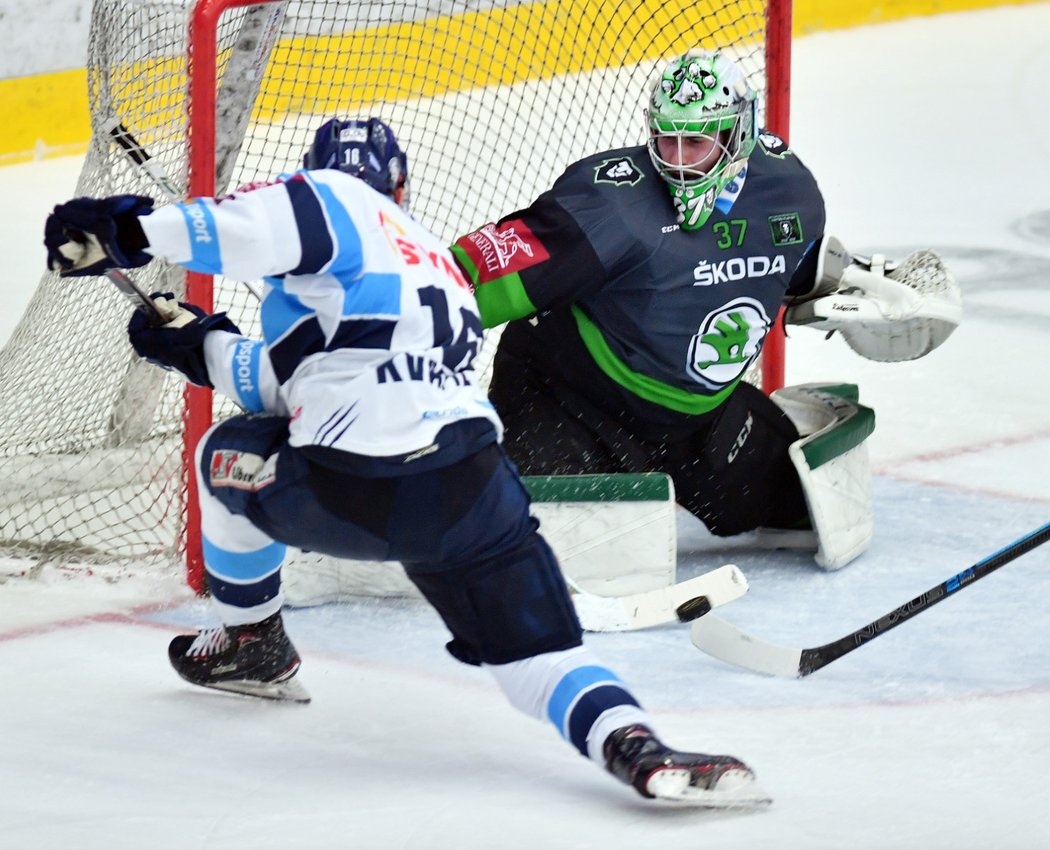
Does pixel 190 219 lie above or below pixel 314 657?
above

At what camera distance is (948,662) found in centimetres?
292

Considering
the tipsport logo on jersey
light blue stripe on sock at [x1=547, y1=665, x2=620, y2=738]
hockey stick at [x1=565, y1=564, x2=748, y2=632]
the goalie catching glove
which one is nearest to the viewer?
light blue stripe on sock at [x1=547, y1=665, x2=620, y2=738]

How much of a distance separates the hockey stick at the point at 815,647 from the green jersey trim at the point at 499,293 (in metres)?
0.63

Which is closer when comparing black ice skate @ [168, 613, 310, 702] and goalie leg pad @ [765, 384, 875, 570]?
black ice skate @ [168, 613, 310, 702]

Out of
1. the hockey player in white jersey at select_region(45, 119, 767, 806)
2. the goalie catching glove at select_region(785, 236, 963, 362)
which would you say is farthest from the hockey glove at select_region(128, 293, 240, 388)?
the goalie catching glove at select_region(785, 236, 963, 362)

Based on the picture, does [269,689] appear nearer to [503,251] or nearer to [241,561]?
[241,561]

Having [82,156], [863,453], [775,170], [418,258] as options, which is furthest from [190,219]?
[82,156]

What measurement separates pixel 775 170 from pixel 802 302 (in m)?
0.32

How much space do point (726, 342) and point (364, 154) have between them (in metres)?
1.11

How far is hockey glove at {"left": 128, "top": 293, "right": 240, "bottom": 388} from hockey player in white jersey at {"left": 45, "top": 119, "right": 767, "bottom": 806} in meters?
0.11

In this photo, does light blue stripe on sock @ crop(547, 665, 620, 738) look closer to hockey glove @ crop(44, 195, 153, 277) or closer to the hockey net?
hockey glove @ crop(44, 195, 153, 277)

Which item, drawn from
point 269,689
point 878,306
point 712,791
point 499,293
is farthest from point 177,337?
point 878,306

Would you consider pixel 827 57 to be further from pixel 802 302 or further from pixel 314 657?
pixel 314 657

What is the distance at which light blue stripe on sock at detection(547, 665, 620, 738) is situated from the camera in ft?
7.58
